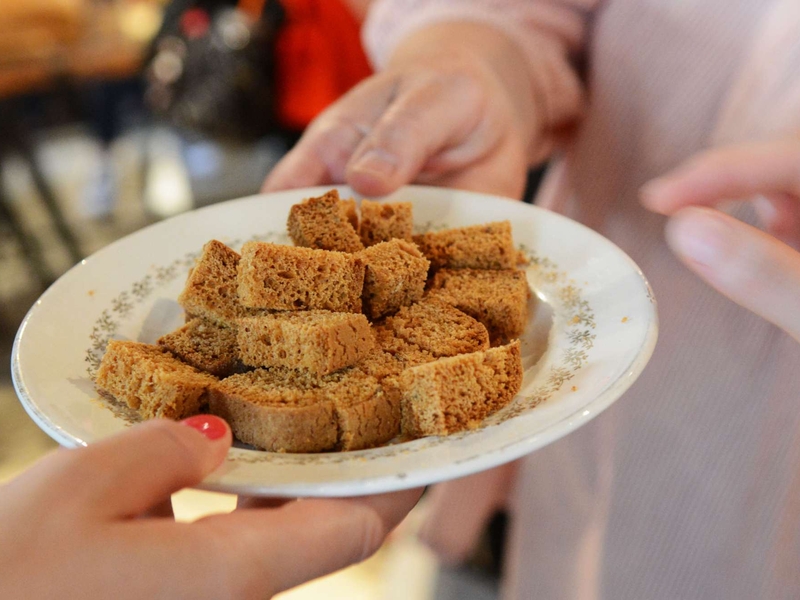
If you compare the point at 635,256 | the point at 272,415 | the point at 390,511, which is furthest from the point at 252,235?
the point at 635,256

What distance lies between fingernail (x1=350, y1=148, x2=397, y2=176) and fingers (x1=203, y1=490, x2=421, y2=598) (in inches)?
29.5

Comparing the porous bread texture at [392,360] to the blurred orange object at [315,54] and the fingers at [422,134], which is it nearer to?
the fingers at [422,134]

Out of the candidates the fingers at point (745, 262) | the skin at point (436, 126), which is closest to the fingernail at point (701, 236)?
the fingers at point (745, 262)

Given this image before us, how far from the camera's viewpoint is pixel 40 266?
3318 mm

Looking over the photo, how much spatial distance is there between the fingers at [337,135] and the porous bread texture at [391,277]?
0.45 metres

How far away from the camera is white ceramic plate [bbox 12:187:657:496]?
759 mm

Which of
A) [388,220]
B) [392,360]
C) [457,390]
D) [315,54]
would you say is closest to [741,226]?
[457,390]

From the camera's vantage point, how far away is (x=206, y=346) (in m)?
1.09

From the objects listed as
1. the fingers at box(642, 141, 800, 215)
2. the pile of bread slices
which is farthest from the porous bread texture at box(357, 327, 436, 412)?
the fingers at box(642, 141, 800, 215)

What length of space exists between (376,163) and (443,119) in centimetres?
21

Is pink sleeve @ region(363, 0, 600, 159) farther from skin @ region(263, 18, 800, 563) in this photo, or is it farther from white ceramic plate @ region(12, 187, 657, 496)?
white ceramic plate @ region(12, 187, 657, 496)

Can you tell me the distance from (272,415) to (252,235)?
60 cm

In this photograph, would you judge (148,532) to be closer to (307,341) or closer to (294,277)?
(307,341)

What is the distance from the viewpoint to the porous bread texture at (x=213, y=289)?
3.62 ft
